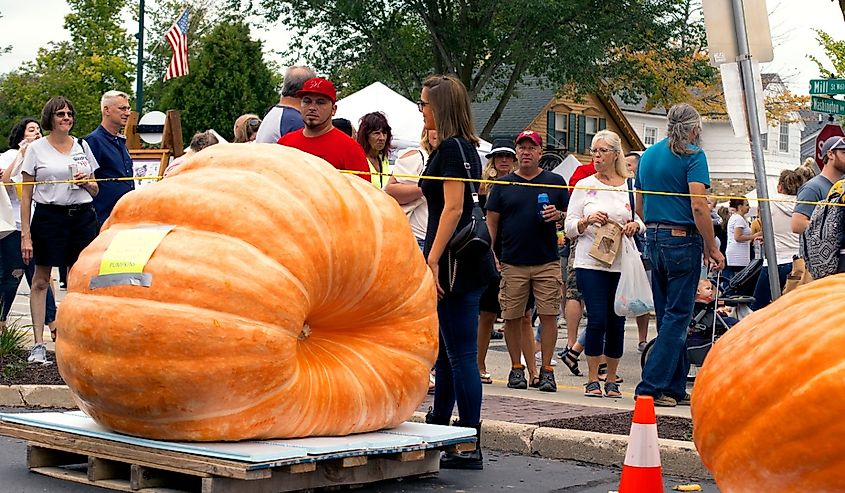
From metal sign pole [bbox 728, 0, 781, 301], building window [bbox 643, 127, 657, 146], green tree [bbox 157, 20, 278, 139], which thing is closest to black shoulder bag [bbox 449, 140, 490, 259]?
metal sign pole [bbox 728, 0, 781, 301]

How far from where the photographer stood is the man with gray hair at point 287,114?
8.44 m

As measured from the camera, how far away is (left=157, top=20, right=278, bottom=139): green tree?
40.9m

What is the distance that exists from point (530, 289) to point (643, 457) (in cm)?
449

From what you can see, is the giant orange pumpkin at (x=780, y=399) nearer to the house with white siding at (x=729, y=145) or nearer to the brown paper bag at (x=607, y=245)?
the brown paper bag at (x=607, y=245)

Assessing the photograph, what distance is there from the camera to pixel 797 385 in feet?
14.1

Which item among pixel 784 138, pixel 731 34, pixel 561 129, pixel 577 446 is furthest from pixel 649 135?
pixel 577 446

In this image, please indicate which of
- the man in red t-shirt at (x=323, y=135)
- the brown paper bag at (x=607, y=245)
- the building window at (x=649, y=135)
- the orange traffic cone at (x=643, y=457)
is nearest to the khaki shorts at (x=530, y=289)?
the brown paper bag at (x=607, y=245)

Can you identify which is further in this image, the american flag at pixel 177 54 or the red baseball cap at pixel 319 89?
the american flag at pixel 177 54

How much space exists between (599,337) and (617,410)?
3.35 feet

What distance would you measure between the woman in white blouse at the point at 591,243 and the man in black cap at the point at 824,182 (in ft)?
3.93

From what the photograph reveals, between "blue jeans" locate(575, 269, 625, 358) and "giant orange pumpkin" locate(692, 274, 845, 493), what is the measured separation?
13.9ft

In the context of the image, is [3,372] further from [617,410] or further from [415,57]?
[415,57]

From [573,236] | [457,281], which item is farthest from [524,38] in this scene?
[457,281]

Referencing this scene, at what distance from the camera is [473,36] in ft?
120
